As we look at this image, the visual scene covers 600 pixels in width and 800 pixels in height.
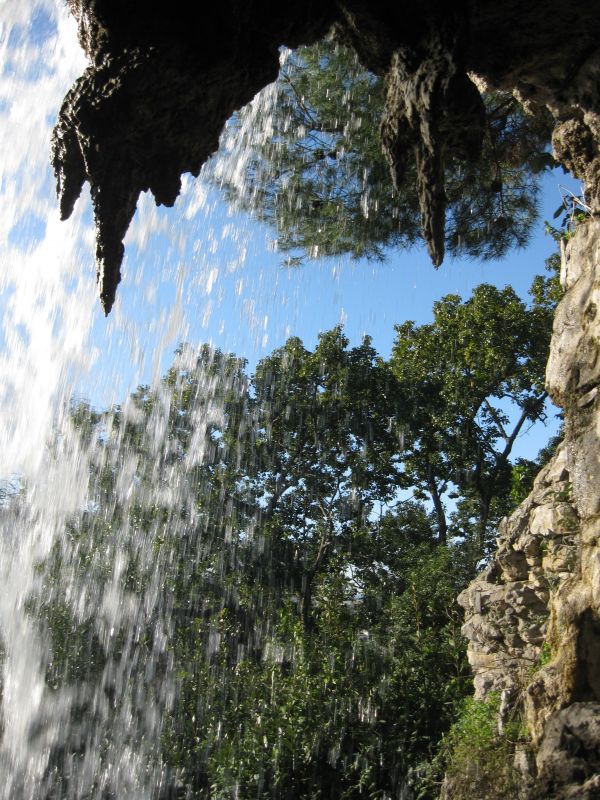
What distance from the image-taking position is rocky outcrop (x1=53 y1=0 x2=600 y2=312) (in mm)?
3459

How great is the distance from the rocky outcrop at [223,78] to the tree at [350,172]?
136 inches

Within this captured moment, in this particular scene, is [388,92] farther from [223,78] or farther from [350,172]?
[350,172]

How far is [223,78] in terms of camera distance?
3652 millimetres

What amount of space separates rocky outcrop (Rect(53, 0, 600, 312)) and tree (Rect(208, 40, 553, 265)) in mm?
3461

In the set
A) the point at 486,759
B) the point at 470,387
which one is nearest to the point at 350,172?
the point at 486,759

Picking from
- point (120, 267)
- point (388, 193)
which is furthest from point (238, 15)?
point (388, 193)

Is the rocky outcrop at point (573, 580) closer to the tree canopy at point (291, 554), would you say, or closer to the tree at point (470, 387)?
the tree canopy at point (291, 554)

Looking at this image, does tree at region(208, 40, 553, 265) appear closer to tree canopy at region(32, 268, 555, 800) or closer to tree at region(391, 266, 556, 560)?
tree canopy at region(32, 268, 555, 800)

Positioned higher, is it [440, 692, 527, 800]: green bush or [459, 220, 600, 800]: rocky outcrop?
[459, 220, 600, 800]: rocky outcrop

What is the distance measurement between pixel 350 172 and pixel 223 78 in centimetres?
465

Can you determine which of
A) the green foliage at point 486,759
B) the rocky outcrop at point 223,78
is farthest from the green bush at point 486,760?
the rocky outcrop at point 223,78

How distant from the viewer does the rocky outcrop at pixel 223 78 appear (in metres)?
3.46

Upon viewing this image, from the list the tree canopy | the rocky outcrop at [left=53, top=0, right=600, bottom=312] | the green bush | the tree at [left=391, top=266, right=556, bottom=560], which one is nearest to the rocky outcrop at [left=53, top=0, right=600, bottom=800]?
the rocky outcrop at [left=53, top=0, right=600, bottom=312]

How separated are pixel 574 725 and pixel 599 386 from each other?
2.31 meters
